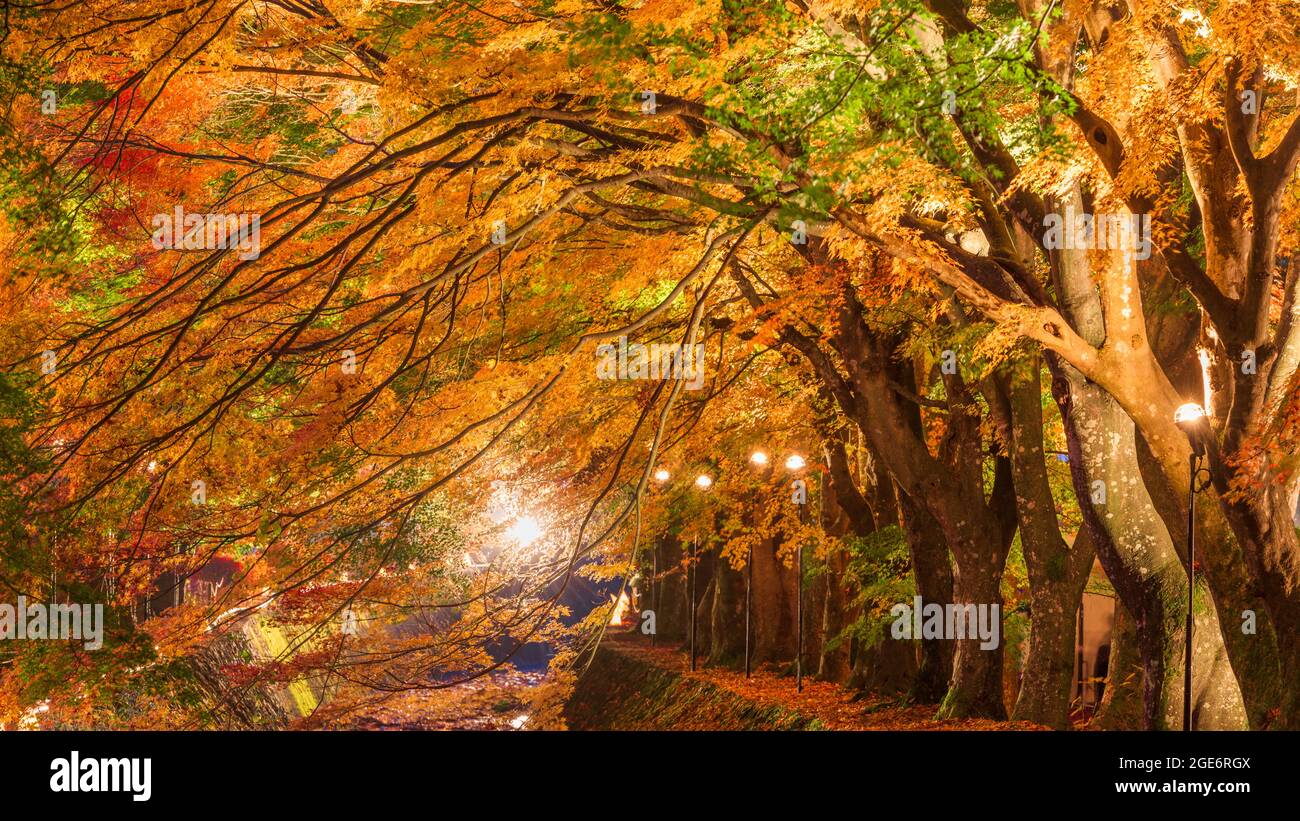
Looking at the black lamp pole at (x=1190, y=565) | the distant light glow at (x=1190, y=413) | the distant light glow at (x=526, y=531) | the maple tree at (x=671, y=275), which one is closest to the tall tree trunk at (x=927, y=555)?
the maple tree at (x=671, y=275)

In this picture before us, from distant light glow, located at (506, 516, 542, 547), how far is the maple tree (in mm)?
11099

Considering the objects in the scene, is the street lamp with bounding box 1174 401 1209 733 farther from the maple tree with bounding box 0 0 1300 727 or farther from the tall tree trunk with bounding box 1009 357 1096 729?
the tall tree trunk with bounding box 1009 357 1096 729

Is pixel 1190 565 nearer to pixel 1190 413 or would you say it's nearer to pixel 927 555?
pixel 1190 413

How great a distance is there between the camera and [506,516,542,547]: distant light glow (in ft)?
97.5

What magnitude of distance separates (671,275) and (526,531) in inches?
646

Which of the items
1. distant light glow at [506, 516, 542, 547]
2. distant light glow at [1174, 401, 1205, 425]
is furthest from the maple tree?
distant light glow at [506, 516, 542, 547]

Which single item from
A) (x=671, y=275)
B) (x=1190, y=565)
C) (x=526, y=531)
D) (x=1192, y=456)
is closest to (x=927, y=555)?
(x=671, y=275)

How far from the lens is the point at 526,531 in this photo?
100 feet

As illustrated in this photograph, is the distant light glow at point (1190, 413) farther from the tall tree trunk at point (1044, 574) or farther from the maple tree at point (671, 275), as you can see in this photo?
the tall tree trunk at point (1044, 574)

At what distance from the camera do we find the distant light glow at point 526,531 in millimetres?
29703

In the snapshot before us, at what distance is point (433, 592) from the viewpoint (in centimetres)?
2880

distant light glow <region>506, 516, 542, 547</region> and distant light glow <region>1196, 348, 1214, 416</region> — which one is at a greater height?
distant light glow <region>1196, 348, 1214, 416</region>

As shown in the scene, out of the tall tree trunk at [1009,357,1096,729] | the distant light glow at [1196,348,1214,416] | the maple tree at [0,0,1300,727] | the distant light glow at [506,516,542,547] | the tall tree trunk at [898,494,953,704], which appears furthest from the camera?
the distant light glow at [506,516,542,547]

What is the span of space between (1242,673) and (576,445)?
1287 centimetres
